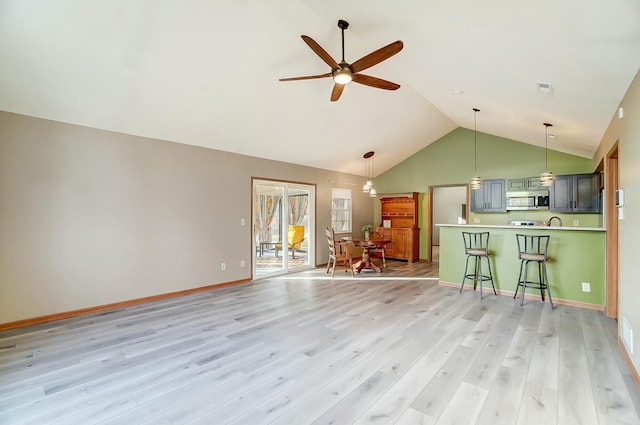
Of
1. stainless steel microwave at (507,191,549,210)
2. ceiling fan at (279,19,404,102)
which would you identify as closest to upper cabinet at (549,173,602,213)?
stainless steel microwave at (507,191,549,210)

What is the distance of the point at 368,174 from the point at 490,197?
10.7 ft

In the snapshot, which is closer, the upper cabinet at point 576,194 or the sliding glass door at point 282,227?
the upper cabinet at point 576,194

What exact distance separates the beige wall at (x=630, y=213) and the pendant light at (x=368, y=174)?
452cm

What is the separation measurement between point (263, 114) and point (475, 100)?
3.36 metres

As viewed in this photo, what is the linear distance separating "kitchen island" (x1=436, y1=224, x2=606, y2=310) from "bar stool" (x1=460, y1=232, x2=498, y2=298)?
100mm

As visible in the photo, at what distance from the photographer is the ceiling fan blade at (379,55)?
106 inches

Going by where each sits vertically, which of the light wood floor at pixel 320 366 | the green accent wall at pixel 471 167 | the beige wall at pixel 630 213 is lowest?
the light wood floor at pixel 320 366

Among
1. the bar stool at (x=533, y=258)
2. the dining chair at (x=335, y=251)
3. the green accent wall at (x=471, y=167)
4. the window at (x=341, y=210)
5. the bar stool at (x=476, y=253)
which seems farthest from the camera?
the window at (x=341, y=210)

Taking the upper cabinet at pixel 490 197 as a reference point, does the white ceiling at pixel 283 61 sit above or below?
above

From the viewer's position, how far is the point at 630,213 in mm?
2670

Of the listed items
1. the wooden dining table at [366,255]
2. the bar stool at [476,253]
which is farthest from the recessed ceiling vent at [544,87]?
the wooden dining table at [366,255]

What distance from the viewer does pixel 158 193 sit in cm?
473

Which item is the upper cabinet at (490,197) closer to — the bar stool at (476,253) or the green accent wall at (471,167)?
the green accent wall at (471,167)

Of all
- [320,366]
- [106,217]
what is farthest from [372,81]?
[106,217]
